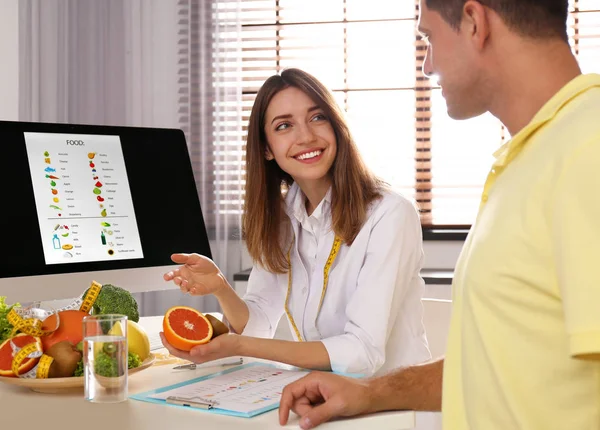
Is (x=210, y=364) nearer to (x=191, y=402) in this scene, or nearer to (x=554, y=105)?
(x=191, y=402)

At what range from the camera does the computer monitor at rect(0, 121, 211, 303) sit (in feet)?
5.91

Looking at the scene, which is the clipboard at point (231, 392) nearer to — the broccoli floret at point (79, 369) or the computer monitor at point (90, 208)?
the broccoli floret at point (79, 369)

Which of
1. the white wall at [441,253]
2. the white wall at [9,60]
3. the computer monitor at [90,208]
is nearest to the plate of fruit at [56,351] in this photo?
the computer monitor at [90,208]

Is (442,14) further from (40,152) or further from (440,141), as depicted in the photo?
(440,141)

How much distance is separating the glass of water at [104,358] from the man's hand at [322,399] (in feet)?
1.03

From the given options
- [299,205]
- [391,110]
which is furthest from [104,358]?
[391,110]

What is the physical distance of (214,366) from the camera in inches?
65.2

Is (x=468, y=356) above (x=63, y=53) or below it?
below

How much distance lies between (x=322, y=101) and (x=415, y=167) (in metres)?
1.87

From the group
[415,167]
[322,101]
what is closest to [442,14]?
[322,101]

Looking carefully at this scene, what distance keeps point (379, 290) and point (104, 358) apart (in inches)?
29.1

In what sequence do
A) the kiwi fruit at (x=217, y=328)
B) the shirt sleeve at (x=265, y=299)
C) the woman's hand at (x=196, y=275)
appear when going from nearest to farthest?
the kiwi fruit at (x=217, y=328), the woman's hand at (x=196, y=275), the shirt sleeve at (x=265, y=299)

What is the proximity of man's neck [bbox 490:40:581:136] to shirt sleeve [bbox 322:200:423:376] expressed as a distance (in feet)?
2.93

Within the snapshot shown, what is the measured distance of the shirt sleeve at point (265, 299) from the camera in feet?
7.13
